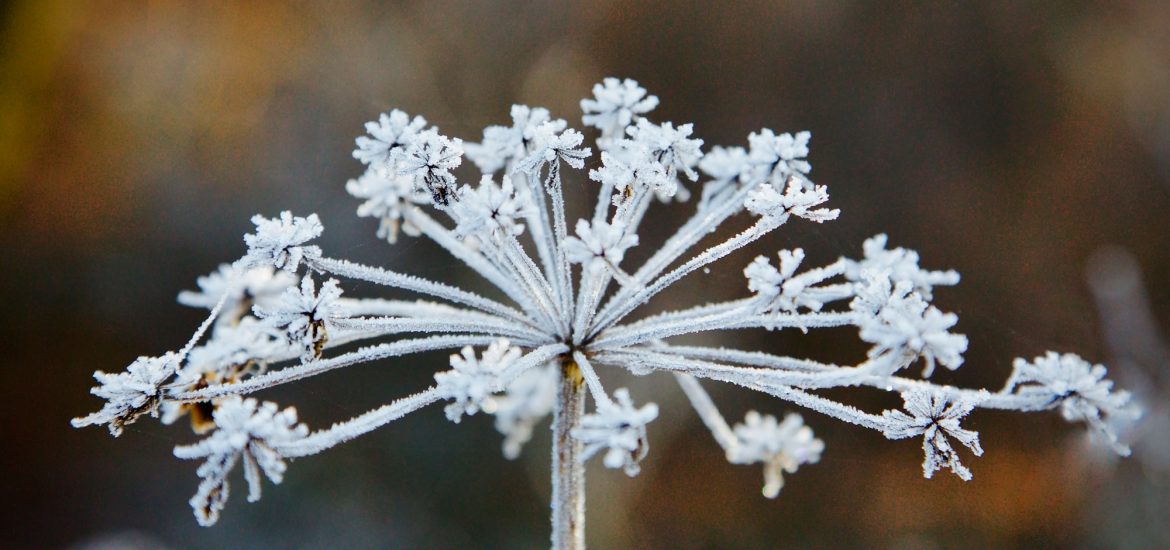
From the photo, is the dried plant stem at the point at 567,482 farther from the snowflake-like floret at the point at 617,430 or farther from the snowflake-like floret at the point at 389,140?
the snowflake-like floret at the point at 389,140

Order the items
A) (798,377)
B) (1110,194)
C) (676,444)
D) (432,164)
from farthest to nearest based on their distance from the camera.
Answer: (676,444)
(1110,194)
(432,164)
(798,377)

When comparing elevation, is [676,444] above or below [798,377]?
above

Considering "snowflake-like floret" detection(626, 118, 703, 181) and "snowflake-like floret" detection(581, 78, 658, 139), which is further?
"snowflake-like floret" detection(581, 78, 658, 139)

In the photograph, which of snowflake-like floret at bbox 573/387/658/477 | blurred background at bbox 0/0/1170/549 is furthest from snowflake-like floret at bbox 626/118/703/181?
blurred background at bbox 0/0/1170/549

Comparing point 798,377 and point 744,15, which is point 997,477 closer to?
point 744,15

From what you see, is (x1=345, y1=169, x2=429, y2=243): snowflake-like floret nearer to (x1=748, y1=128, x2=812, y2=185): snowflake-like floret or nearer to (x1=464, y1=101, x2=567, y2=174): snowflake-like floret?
(x1=464, y1=101, x2=567, y2=174): snowflake-like floret

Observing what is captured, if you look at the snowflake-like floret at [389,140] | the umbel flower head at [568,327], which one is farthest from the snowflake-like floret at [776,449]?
the snowflake-like floret at [389,140]

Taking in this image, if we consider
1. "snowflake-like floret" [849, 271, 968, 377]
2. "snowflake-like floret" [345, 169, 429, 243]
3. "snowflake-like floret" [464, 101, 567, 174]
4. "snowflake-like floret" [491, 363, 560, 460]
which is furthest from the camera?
"snowflake-like floret" [491, 363, 560, 460]

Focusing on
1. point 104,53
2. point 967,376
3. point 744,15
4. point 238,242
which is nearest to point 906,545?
point 967,376

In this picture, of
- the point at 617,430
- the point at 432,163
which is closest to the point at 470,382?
the point at 617,430
